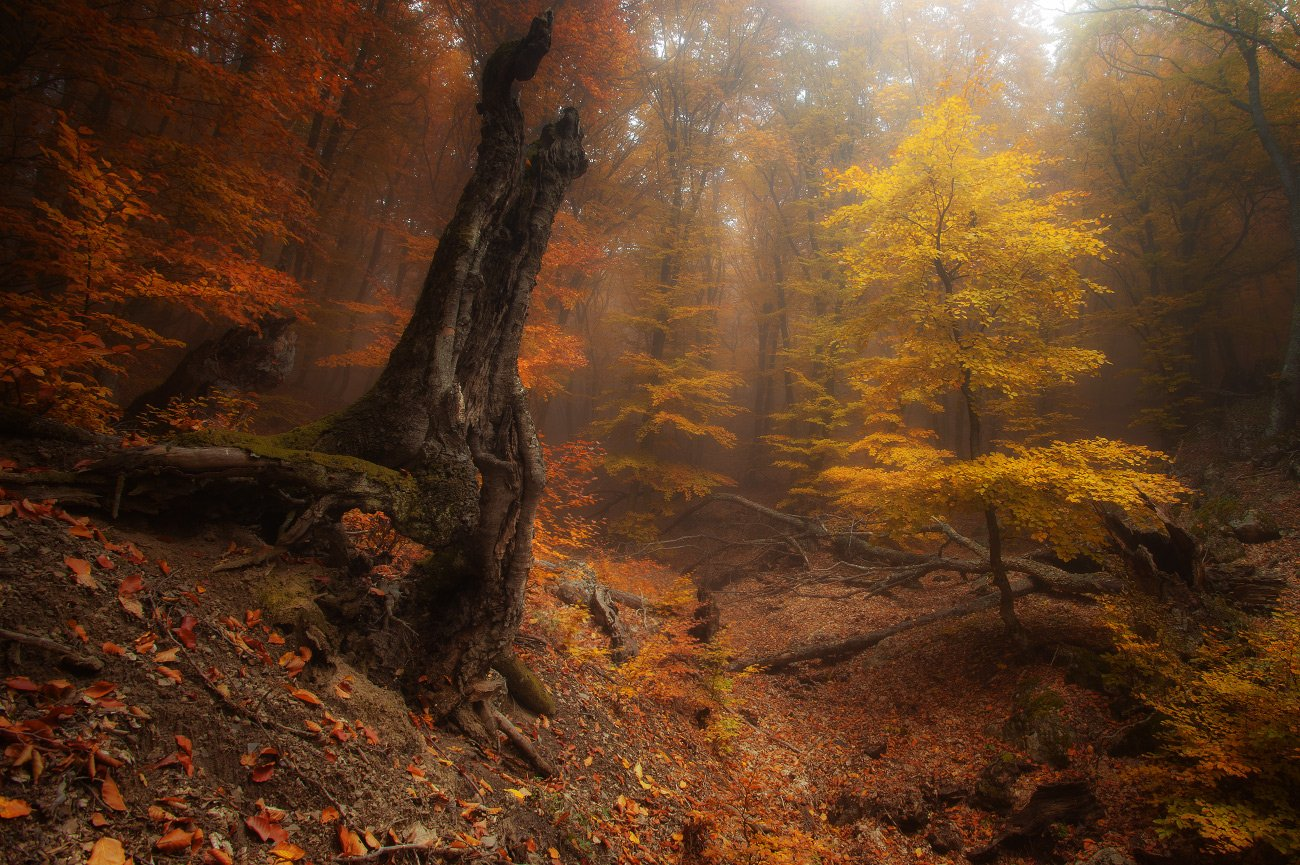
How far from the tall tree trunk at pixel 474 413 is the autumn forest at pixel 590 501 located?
0.04 meters

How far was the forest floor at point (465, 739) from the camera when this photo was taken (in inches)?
89.4

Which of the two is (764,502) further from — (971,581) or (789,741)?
(789,741)

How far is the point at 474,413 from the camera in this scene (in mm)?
4805

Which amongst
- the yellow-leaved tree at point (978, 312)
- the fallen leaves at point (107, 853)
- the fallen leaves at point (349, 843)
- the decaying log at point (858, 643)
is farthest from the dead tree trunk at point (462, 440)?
the decaying log at point (858, 643)

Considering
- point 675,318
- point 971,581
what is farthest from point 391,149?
point 971,581

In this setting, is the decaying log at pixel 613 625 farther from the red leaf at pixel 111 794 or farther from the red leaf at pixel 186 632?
the red leaf at pixel 111 794

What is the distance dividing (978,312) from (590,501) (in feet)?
27.0

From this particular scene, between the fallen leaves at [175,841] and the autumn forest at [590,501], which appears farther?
the autumn forest at [590,501]

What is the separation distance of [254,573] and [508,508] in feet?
6.13

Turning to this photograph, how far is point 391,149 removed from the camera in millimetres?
17312

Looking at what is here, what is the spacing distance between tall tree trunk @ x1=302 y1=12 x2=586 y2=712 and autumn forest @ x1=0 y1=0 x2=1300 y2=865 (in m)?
0.04

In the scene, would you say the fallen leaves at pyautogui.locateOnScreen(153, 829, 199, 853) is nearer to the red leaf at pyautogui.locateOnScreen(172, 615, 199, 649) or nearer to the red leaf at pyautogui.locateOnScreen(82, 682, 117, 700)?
the red leaf at pyautogui.locateOnScreen(82, 682, 117, 700)

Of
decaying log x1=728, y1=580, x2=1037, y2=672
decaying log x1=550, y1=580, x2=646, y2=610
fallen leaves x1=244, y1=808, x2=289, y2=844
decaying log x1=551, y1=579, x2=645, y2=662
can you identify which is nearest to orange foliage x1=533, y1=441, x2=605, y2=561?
decaying log x1=550, y1=580, x2=646, y2=610

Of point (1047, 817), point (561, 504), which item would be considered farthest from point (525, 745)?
point (561, 504)
